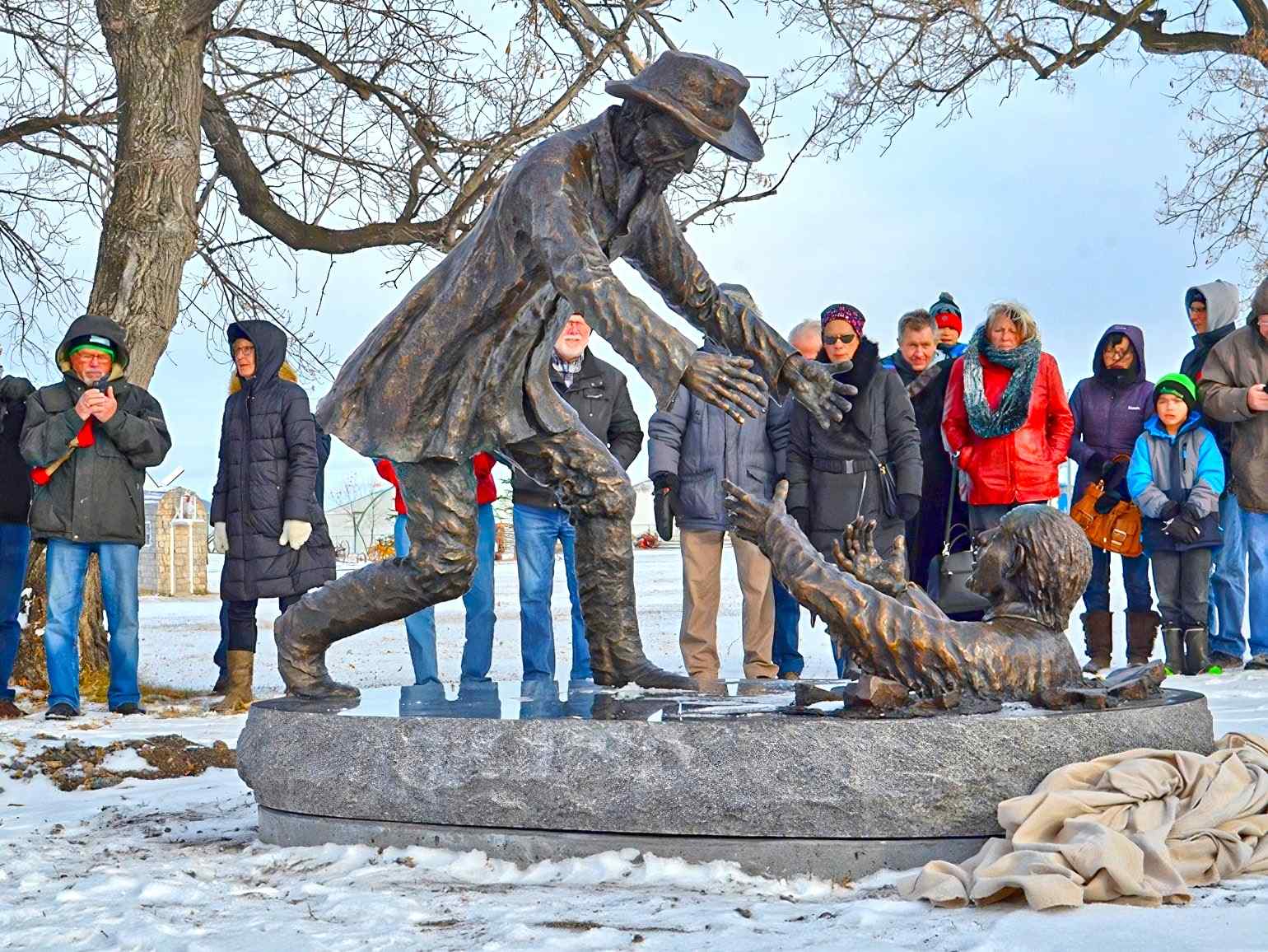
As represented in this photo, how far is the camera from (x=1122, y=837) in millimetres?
3395

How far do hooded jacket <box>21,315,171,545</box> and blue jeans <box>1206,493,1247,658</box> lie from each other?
597cm

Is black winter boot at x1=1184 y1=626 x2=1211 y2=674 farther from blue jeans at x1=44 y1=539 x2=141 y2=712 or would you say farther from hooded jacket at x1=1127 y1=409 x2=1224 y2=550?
blue jeans at x1=44 y1=539 x2=141 y2=712

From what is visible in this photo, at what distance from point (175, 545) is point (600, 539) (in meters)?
18.6

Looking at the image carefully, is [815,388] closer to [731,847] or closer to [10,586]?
[731,847]

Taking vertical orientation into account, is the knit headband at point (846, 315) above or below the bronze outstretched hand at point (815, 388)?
above

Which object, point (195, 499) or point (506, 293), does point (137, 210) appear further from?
point (195, 499)

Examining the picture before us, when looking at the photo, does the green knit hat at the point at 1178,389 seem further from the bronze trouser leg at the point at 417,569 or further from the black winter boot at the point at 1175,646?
the bronze trouser leg at the point at 417,569

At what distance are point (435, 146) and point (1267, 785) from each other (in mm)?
9575

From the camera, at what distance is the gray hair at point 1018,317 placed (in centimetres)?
795

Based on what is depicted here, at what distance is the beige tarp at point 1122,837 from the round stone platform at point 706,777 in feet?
0.49

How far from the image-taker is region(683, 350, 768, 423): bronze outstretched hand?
390 cm

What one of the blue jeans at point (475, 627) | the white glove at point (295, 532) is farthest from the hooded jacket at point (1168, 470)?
the white glove at point (295, 532)

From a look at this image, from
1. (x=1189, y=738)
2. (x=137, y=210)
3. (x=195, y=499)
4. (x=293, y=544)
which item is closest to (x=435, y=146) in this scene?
(x=137, y=210)

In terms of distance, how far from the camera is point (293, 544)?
8039 millimetres
